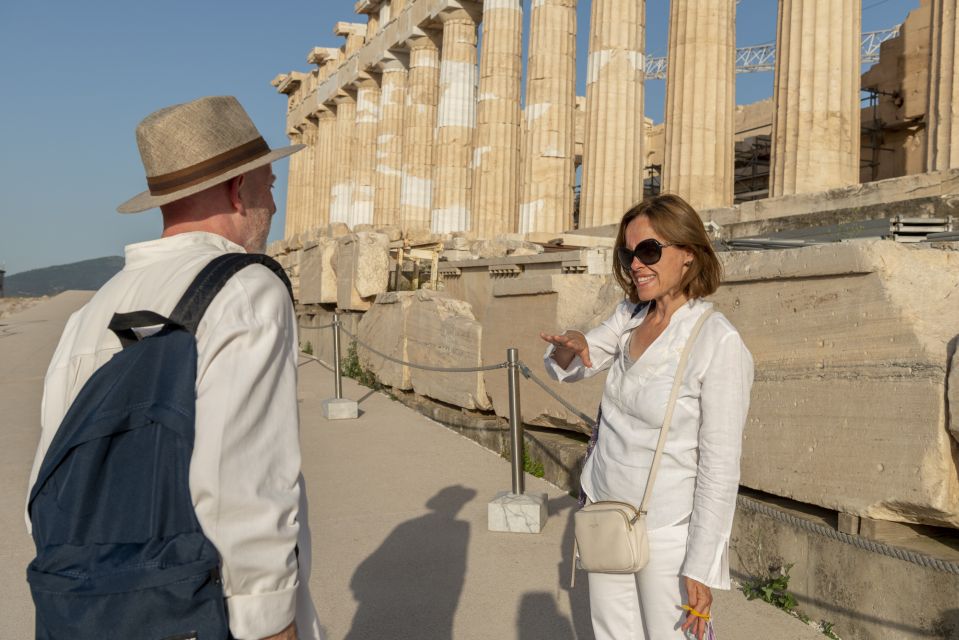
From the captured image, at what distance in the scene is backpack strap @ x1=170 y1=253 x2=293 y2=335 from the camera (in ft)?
4.92

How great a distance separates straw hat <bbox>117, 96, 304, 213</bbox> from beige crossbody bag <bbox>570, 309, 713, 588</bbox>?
50.4 inches

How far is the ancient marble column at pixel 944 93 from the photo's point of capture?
363 inches

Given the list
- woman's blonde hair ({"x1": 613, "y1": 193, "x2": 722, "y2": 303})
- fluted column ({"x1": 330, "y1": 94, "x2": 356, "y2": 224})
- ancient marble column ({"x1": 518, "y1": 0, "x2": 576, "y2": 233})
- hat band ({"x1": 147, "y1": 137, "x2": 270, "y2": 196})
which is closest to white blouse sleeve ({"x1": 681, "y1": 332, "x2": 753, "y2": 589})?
woman's blonde hair ({"x1": 613, "y1": 193, "x2": 722, "y2": 303})

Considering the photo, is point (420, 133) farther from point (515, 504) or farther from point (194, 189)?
point (194, 189)

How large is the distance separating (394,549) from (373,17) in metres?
24.2

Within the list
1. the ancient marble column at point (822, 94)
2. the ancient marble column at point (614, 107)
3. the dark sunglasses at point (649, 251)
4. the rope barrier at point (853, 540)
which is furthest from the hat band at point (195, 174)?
the ancient marble column at point (614, 107)

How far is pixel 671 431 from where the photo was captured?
238 cm

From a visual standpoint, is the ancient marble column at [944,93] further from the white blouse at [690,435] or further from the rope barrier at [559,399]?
the white blouse at [690,435]

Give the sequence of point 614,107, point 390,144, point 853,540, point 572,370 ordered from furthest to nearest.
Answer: point 390,144 → point 614,107 → point 853,540 → point 572,370

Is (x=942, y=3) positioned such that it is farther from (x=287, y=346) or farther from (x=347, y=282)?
(x=287, y=346)

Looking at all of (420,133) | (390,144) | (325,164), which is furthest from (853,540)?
(325,164)

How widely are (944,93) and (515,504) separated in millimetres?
7527

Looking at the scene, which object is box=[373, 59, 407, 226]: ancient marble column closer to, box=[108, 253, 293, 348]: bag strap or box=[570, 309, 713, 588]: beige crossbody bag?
box=[570, 309, 713, 588]: beige crossbody bag

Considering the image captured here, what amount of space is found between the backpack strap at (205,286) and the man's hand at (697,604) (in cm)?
142
